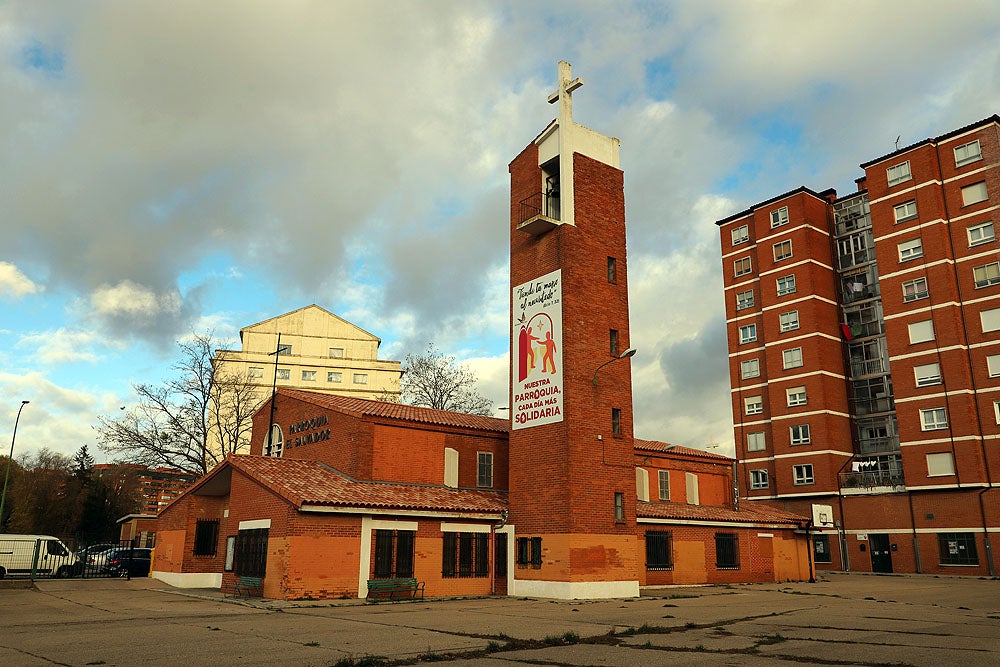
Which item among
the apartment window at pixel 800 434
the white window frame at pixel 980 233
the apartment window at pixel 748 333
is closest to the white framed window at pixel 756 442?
the apartment window at pixel 800 434

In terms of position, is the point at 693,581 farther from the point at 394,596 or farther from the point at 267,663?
the point at 267,663

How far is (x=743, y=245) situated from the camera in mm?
61219

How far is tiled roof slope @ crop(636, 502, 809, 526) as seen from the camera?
31.4m

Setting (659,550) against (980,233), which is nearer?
(659,550)

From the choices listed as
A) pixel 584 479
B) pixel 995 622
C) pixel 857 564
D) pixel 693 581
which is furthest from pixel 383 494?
pixel 857 564

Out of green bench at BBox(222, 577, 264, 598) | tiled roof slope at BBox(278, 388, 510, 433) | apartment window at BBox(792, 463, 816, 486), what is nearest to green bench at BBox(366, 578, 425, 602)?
green bench at BBox(222, 577, 264, 598)

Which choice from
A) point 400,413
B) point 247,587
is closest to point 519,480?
point 400,413

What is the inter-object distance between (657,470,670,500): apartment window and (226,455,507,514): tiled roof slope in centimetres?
1054

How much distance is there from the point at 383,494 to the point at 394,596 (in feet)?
11.8

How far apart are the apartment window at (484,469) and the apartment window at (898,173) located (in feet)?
126

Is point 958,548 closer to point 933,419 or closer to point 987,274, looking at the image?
point 933,419

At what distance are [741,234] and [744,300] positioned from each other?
18.8ft

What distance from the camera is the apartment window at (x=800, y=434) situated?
5319 cm

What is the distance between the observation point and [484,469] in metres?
31.2
